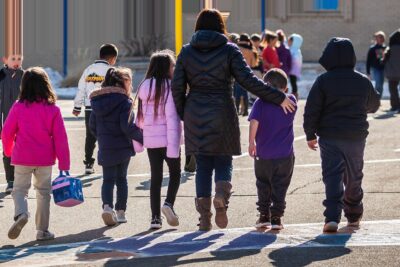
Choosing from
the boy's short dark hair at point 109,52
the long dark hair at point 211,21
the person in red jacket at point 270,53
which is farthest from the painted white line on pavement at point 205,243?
the person in red jacket at point 270,53

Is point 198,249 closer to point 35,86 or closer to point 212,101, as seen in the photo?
point 212,101

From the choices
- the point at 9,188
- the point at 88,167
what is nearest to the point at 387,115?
the point at 88,167

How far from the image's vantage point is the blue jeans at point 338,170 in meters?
10.8

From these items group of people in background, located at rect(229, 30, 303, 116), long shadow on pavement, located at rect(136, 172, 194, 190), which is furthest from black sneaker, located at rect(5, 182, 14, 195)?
group of people in background, located at rect(229, 30, 303, 116)

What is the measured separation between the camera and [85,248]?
10.3 meters

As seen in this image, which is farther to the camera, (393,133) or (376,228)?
(393,133)

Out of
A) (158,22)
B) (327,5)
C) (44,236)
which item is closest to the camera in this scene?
A: (44,236)

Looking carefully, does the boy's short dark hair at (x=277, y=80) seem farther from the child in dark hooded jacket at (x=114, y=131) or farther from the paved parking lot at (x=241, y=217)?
the child in dark hooded jacket at (x=114, y=131)

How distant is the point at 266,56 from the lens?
26.1 m

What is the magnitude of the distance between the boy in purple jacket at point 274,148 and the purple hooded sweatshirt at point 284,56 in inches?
622

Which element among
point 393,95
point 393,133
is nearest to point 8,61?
point 393,133

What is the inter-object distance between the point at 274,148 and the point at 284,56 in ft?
52.6

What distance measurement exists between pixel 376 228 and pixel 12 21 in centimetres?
793

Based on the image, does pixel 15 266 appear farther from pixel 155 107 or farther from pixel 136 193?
pixel 136 193
